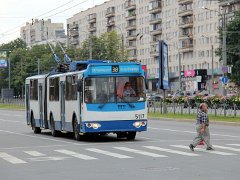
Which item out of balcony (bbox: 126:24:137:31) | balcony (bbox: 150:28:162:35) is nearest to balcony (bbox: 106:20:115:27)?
balcony (bbox: 126:24:137:31)

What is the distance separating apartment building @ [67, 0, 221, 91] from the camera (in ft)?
391

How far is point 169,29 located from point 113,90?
360ft

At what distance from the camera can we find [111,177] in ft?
44.4

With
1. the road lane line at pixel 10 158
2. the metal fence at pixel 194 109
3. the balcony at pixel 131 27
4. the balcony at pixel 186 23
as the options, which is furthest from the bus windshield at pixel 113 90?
the balcony at pixel 131 27

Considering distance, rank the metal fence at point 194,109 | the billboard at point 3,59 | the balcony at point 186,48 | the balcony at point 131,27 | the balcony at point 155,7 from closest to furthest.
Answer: the metal fence at point 194,109 < the billboard at point 3,59 < the balcony at point 186,48 < the balcony at point 155,7 < the balcony at point 131,27

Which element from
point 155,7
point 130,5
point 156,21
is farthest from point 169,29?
point 130,5

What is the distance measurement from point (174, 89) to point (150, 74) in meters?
10.8

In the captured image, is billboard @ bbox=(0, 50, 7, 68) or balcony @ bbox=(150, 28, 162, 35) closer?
billboard @ bbox=(0, 50, 7, 68)

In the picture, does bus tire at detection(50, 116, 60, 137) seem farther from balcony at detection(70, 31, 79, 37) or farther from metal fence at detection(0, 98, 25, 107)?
balcony at detection(70, 31, 79, 37)

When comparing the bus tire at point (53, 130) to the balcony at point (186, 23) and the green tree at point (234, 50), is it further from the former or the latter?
the balcony at point (186, 23)

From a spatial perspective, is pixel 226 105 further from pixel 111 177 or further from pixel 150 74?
pixel 150 74

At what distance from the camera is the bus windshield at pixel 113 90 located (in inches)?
960

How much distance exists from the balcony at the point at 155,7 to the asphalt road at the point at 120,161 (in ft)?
373

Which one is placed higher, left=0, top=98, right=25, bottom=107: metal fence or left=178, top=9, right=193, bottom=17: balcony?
left=178, top=9, right=193, bottom=17: balcony
